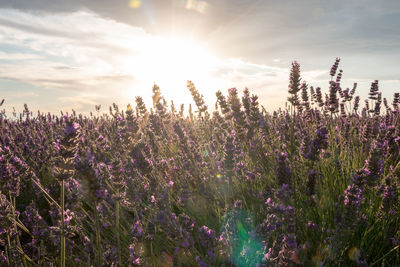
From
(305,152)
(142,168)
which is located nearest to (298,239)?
(305,152)

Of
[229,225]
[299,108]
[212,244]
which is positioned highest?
[299,108]

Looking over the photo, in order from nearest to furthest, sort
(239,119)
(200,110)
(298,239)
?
(298,239)
(239,119)
(200,110)

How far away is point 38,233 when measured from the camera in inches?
91.4

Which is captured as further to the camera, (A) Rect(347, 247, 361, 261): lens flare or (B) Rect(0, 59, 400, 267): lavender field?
(A) Rect(347, 247, 361, 261): lens flare

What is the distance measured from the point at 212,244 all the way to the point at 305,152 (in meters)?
1.02

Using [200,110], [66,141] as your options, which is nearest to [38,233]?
[66,141]

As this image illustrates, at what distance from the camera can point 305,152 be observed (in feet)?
7.30

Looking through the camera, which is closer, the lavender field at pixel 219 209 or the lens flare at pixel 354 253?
the lavender field at pixel 219 209

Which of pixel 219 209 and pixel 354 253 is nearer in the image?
pixel 354 253

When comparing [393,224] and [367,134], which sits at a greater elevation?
[367,134]

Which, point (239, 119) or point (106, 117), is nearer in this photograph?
point (239, 119)

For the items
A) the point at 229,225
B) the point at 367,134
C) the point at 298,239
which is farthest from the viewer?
the point at 367,134

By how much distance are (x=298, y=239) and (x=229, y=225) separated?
2.26 ft

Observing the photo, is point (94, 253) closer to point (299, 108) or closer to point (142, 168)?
point (142, 168)
